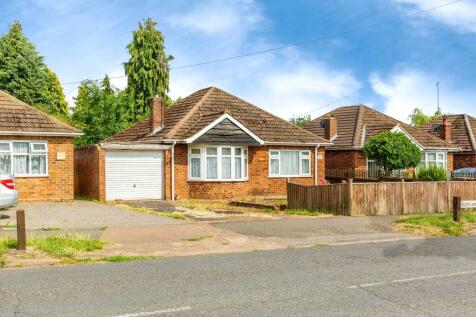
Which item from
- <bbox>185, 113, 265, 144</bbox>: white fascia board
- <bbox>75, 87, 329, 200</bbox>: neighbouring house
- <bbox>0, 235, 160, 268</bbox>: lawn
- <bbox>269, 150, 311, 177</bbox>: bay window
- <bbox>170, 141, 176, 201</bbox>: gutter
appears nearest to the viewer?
<bbox>0, 235, 160, 268</bbox>: lawn

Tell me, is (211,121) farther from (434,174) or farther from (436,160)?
(436,160)

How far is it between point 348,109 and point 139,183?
21.3 meters

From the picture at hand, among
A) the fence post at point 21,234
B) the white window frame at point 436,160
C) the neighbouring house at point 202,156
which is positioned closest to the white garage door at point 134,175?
the neighbouring house at point 202,156

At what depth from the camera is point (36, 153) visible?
22.2m

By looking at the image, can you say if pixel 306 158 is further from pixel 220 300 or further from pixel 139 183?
pixel 220 300

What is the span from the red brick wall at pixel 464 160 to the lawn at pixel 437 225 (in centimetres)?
2757

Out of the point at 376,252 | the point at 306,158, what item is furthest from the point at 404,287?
the point at 306,158

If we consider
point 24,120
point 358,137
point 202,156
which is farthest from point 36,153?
point 358,137

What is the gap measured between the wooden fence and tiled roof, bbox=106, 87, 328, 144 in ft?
26.0

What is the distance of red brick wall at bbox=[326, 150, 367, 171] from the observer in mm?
34781

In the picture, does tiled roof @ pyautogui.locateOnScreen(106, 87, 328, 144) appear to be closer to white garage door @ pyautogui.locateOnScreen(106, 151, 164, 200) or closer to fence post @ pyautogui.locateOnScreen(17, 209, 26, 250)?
white garage door @ pyautogui.locateOnScreen(106, 151, 164, 200)

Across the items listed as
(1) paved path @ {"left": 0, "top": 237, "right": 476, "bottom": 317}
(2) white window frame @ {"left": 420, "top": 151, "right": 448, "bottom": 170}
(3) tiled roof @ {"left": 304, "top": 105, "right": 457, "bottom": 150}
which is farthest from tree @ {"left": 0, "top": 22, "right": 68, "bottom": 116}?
(1) paved path @ {"left": 0, "top": 237, "right": 476, "bottom": 317}

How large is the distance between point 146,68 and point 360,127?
29.9 meters

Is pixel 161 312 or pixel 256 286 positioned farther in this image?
pixel 256 286
